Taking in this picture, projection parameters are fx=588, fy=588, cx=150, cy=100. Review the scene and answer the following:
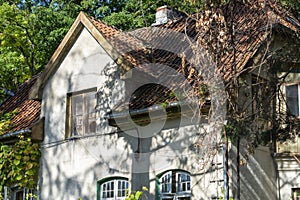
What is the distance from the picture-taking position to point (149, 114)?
1585cm

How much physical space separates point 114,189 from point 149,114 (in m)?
2.50

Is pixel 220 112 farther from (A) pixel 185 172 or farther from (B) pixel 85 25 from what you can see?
(B) pixel 85 25

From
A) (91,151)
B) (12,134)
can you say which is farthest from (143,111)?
(12,134)

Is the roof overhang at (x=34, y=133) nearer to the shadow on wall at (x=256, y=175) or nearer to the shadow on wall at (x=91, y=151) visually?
the shadow on wall at (x=91, y=151)

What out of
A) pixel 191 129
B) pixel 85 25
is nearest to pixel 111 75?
pixel 85 25

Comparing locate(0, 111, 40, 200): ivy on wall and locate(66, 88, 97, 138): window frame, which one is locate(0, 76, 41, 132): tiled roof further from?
locate(66, 88, 97, 138): window frame

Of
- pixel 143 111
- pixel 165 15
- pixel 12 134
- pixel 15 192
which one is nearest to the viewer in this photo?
pixel 143 111

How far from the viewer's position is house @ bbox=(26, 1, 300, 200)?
1420 centimetres

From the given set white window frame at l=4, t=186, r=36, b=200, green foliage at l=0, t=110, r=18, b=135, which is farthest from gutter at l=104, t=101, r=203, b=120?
green foliage at l=0, t=110, r=18, b=135

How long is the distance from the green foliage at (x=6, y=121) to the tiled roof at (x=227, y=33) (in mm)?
4670

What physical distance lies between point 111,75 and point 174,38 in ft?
9.00

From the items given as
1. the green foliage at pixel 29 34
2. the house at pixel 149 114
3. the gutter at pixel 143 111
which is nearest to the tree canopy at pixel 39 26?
the green foliage at pixel 29 34

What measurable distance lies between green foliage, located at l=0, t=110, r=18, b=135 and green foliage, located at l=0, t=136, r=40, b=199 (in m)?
1.16

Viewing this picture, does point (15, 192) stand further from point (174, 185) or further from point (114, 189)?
point (174, 185)
